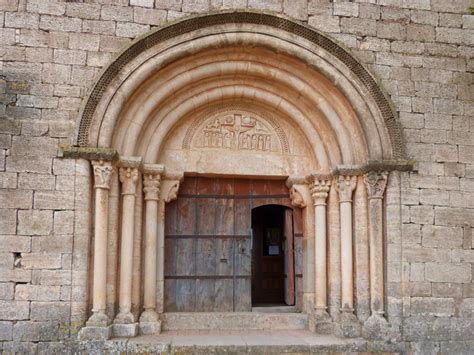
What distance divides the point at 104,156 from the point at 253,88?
2.15 meters

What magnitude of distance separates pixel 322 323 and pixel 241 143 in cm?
249

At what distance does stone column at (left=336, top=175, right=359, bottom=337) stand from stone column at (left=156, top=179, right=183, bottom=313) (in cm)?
205

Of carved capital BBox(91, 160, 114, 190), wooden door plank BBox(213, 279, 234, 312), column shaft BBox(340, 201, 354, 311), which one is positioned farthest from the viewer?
wooden door plank BBox(213, 279, 234, 312)

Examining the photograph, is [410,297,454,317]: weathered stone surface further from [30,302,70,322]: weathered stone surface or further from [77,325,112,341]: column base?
[30,302,70,322]: weathered stone surface

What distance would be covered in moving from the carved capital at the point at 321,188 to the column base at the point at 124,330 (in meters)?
2.70

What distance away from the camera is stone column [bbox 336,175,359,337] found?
617 centimetres

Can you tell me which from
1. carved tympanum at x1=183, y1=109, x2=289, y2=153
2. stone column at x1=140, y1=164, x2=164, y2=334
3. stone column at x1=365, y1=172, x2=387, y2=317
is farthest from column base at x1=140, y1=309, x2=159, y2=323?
stone column at x1=365, y1=172, x2=387, y2=317

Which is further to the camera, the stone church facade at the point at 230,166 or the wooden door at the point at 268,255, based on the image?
the wooden door at the point at 268,255

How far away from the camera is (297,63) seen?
644cm

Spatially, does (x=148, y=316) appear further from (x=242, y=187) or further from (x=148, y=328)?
(x=242, y=187)

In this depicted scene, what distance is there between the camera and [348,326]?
6086 millimetres

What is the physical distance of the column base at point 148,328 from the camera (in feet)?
19.9

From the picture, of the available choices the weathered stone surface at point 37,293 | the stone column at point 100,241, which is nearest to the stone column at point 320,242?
the stone column at point 100,241

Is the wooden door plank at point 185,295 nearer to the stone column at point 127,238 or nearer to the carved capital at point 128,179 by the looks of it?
the stone column at point 127,238
